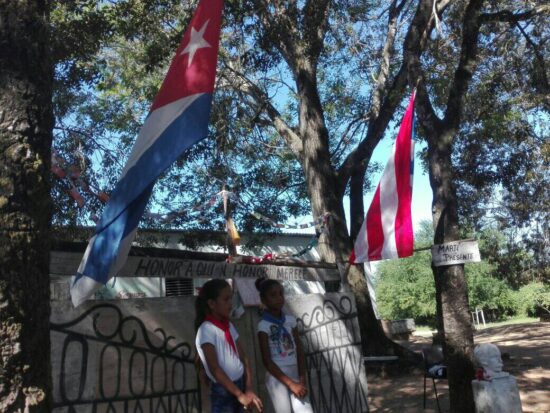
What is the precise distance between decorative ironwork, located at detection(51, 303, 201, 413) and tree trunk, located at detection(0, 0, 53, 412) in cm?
139

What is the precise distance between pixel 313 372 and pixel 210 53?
Result: 3.54 meters

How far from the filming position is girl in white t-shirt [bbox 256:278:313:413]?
4.68m

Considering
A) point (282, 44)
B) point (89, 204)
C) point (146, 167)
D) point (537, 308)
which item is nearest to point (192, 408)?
point (146, 167)

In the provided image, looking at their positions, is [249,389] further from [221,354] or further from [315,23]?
[315,23]

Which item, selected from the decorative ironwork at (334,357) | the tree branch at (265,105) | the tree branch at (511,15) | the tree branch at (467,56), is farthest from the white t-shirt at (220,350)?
the tree branch at (265,105)

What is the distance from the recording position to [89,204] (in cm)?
1001

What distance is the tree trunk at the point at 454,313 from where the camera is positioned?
6.82 metres

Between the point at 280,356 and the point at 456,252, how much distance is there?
293cm

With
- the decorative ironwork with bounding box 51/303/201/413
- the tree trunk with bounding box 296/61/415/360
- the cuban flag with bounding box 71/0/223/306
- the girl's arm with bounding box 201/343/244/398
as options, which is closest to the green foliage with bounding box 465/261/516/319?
the tree trunk with bounding box 296/61/415/360

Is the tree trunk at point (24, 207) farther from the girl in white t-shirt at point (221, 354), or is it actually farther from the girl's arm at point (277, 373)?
the girl's arm at point (277, 373)

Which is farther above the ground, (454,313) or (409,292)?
(409,292)

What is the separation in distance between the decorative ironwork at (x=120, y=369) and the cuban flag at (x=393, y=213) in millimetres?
2519

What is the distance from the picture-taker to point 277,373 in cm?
468

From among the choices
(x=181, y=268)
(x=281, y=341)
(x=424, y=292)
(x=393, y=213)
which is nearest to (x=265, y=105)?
(x=393, y=213)
